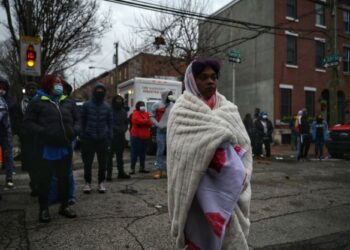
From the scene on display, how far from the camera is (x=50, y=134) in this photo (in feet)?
14.4

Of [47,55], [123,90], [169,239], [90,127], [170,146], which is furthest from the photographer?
[47,55]

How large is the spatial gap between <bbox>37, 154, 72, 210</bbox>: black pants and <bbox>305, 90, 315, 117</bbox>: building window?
73.9 ft

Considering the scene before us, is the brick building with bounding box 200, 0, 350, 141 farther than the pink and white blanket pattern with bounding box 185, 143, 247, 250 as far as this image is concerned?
Yes

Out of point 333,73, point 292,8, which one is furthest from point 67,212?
point 292,8

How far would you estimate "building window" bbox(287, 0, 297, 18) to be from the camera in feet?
78.0

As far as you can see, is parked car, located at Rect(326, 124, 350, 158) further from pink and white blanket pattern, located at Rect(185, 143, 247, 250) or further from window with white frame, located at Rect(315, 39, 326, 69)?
window with white frame, located at Rect(315, 39, 326, 69)

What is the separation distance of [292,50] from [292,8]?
2896mm

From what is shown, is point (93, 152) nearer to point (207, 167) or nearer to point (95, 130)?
point (95, 130)

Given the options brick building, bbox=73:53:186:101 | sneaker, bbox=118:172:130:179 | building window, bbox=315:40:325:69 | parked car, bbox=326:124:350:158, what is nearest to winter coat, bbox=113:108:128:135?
sneaker, bbox=118:172:130:179

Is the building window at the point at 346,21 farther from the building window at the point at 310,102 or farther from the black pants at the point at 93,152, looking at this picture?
the black pants at the point at 93,152

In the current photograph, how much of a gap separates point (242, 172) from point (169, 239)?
224 cm

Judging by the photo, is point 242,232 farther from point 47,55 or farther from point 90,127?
point 47,55

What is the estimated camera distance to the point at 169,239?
4020 millimetres

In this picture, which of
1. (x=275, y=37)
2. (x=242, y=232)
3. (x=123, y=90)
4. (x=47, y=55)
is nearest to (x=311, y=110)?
(x=275, y=37)
